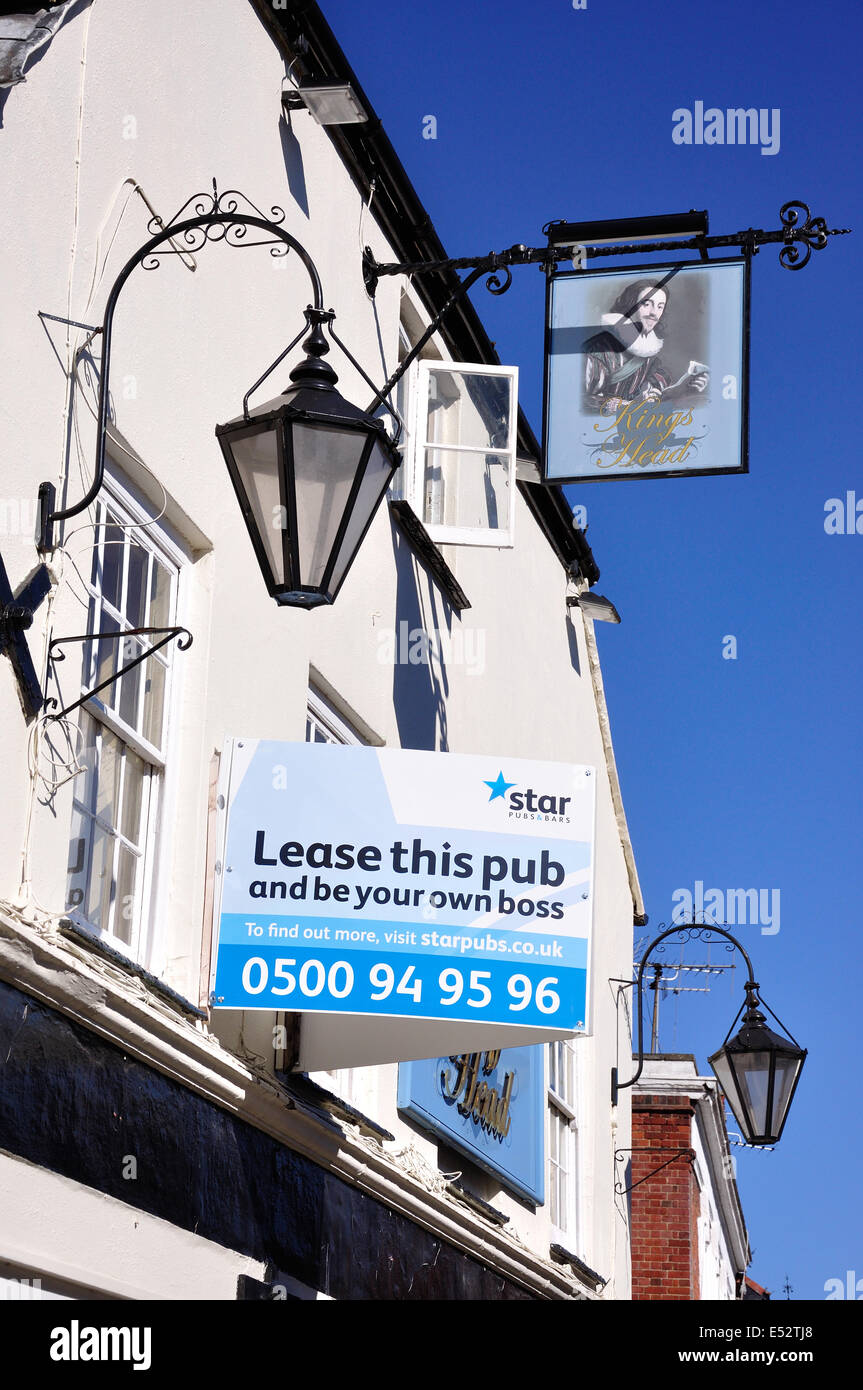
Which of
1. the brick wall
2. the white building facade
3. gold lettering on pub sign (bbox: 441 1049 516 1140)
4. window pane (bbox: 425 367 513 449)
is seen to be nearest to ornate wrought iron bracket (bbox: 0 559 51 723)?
the white building facade

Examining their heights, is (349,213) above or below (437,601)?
above

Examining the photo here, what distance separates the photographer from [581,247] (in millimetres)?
9680

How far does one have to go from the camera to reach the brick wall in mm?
19250

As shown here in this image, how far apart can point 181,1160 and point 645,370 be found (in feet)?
17.7

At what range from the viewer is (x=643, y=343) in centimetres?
972

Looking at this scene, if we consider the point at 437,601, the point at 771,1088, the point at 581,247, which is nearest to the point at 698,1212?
the point at 771,1088

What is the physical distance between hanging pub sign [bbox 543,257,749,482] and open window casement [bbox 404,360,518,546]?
2.58 ft

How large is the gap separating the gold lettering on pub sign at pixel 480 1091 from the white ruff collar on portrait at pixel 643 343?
3.97 metres

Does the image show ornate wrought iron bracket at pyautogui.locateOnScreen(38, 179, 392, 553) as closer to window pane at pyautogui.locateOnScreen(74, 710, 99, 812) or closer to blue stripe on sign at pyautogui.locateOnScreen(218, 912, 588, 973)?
window pane at pyautogui.locateOnScreen(74, 710, 99, 812)

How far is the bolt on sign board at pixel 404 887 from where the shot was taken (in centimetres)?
630

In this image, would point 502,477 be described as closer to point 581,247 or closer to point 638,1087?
point 581,247

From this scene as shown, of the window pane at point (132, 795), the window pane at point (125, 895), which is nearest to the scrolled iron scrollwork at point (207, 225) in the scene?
the window pane at point (132, 795)

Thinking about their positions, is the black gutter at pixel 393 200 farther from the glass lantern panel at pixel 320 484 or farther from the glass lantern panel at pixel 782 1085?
the glass lantern panel at pixel 782 1085

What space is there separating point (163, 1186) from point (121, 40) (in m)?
4.18
